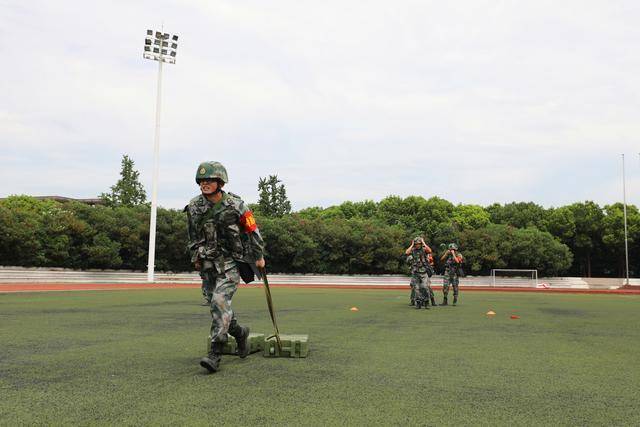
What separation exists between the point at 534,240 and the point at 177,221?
35.8 meters

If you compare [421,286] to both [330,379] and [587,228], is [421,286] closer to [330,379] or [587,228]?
[330,379]

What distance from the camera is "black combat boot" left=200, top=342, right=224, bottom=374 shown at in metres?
6.03

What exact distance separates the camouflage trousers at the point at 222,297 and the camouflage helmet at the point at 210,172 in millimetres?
1016

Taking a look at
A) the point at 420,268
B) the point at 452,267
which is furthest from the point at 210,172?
the point at 452,267

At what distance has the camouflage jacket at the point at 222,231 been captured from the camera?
21.3ft

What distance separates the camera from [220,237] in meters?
6.55

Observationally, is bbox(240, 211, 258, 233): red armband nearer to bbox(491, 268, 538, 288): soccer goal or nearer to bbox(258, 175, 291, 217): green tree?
bbox(491, 268, 538, 288): soccer goal

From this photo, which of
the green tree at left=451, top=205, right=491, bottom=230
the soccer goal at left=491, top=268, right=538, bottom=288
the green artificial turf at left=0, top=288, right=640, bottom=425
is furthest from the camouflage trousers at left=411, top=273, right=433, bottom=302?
the green tree at left=451, top=205, right=491, bottom=230

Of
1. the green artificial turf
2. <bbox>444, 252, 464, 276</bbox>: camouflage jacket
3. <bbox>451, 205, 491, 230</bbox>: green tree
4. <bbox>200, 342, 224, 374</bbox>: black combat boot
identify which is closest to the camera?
the green artificial turf

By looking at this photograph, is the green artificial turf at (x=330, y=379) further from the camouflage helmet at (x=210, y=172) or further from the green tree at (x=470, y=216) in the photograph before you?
the green tree at (x=470, y=216)

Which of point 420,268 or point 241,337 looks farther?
point 420,268

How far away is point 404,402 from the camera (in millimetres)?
4898

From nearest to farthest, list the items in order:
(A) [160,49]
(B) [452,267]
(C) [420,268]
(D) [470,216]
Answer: (C) [420,268] → (B) [452,267] → (A) [160,49] → (D) [470,216]

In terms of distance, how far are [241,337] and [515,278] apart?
50152 millimetres
